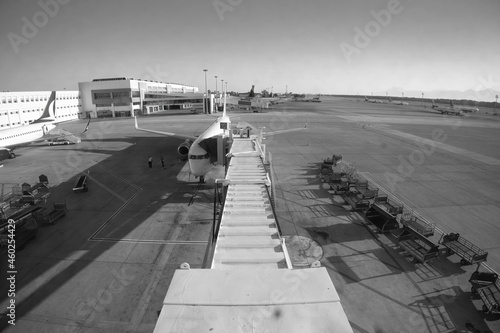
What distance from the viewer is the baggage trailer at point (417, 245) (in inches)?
597

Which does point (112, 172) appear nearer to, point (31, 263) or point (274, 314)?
point (31, 263)

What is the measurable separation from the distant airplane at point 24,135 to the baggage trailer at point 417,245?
164ft

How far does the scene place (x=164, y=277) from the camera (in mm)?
14016

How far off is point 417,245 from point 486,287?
13.1 feet

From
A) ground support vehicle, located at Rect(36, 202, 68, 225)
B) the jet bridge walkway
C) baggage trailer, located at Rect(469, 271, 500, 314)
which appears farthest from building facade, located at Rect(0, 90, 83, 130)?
baggage trailer, located at Rect(469, 271, 500, 314)

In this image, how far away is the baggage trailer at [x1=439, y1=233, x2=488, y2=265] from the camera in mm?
14581

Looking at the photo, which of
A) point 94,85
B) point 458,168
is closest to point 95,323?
point 458,168

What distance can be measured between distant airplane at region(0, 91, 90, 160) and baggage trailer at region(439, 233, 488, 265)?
172ft

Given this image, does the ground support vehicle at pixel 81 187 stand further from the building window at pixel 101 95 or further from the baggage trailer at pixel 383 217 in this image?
the building window at pixel 101 95

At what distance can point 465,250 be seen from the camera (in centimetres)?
1539

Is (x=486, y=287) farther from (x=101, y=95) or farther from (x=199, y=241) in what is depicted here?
(x=101, y=95)

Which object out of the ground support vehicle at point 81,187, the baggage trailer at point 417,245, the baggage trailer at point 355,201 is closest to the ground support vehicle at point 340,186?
the baggage trailer at point 355,201

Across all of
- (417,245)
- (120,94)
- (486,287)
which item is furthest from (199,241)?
(120,94)

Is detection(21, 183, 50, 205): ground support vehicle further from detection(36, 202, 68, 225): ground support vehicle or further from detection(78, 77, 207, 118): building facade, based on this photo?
detection(78, 77, 207, 118): building facade
